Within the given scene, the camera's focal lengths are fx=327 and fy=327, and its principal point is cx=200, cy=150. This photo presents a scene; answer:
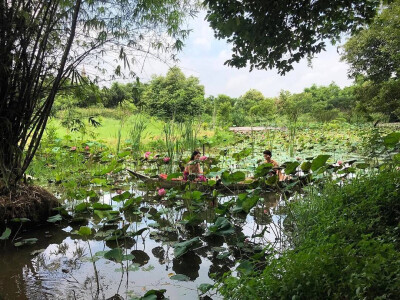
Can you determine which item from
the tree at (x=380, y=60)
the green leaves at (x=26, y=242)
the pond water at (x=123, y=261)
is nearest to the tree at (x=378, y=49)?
the tree at (x=380, y=60)

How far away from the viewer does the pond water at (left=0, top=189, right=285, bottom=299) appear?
69.3 inches

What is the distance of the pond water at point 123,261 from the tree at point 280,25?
1.57m

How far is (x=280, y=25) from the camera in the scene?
3.05 meters

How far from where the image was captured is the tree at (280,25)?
112 inches

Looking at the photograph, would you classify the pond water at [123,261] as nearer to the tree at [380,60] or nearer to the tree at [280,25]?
the tree at [280,25]

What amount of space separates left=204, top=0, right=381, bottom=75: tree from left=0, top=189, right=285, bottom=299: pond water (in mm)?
1572

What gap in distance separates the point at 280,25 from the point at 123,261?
2.44 meters

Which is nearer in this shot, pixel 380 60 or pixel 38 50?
pixel 38 50

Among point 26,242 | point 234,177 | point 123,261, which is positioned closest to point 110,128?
point 26,242

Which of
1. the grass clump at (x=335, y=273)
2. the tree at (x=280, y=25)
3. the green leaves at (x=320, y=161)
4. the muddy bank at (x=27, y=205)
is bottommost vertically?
the muddy bank at (x=27, y=205)

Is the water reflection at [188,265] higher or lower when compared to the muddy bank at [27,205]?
lower

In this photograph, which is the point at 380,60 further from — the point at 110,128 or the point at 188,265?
the point at 188,265

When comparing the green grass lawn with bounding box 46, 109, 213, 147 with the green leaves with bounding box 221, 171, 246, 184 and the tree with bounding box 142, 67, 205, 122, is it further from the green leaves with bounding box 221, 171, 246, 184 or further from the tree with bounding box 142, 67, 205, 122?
the tree with bounding box 142, 67, 205, 122

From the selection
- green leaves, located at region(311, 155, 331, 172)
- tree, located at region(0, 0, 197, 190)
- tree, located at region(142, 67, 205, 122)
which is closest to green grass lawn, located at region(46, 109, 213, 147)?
tree, located at region(0, 0, 197, 190)
